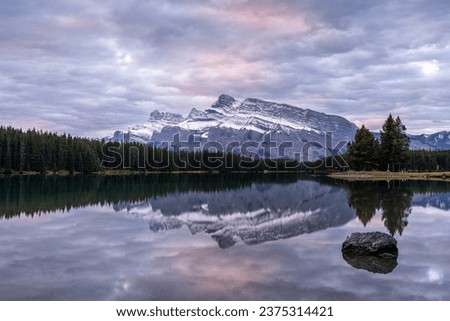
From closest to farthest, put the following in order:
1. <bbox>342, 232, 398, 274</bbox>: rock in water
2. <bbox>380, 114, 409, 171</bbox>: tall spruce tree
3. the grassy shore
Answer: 1. <bbox>342, 232, 398, 274</bbox>: rock in water
2. the grassy shore
3. <bbox>380, 114, 409, 171</bbox>: tall spruce tree

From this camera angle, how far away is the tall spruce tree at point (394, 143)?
4791 inches

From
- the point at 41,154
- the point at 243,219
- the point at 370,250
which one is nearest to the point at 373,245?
the point at 370,250

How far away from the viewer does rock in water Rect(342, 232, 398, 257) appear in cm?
2202

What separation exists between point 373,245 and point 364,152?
105985 millimetres

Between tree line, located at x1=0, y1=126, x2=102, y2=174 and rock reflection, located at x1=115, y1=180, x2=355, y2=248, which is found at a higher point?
tree line, located at x1=0, y1=126, x2=102, y2=174

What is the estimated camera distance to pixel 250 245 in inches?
1017

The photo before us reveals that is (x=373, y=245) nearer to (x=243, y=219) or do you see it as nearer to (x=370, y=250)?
(x=370, y=250)

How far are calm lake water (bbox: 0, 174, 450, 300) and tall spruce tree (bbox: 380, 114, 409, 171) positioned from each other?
277ft

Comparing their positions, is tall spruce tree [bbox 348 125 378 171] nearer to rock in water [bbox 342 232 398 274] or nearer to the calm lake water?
the calm lake water

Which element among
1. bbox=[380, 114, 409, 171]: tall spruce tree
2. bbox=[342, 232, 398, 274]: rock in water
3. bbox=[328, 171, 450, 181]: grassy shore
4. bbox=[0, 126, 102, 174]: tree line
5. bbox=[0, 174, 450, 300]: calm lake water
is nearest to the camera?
bbox=[0, 174, 450, 300]: calm lake water

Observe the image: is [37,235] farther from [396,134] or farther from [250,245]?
[396,134]

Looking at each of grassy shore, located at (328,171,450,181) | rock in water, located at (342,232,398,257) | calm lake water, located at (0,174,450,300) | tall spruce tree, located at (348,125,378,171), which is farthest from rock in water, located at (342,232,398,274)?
tall spruce tree, located at (348,125,378,171)
